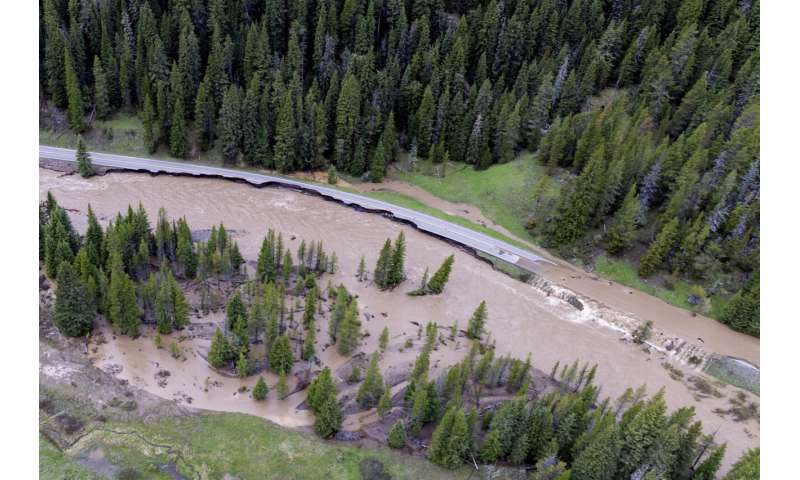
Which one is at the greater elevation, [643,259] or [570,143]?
[570,143]

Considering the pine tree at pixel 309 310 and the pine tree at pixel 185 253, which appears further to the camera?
the pine tree at pixel 185 253

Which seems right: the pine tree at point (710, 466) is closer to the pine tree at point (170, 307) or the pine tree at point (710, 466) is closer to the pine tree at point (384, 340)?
the pine tree at point (384, 340)

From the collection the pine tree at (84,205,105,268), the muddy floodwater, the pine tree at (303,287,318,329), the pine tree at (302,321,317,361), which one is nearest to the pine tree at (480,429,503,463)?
the muddy floodwater

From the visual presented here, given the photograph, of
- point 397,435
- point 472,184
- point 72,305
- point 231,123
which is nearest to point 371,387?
point 397,435

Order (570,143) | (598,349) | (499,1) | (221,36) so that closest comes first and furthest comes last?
(598,349) < (570,143) < (221,36) < (499,1)

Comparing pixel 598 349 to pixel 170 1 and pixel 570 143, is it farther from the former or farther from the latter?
pixel 170 1

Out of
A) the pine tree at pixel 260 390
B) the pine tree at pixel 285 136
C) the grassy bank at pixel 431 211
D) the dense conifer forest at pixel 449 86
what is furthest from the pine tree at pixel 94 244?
the grassy bank at pixel 431 211

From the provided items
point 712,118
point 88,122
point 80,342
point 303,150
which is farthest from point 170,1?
point 712,118

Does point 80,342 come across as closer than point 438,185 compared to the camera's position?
Yes
